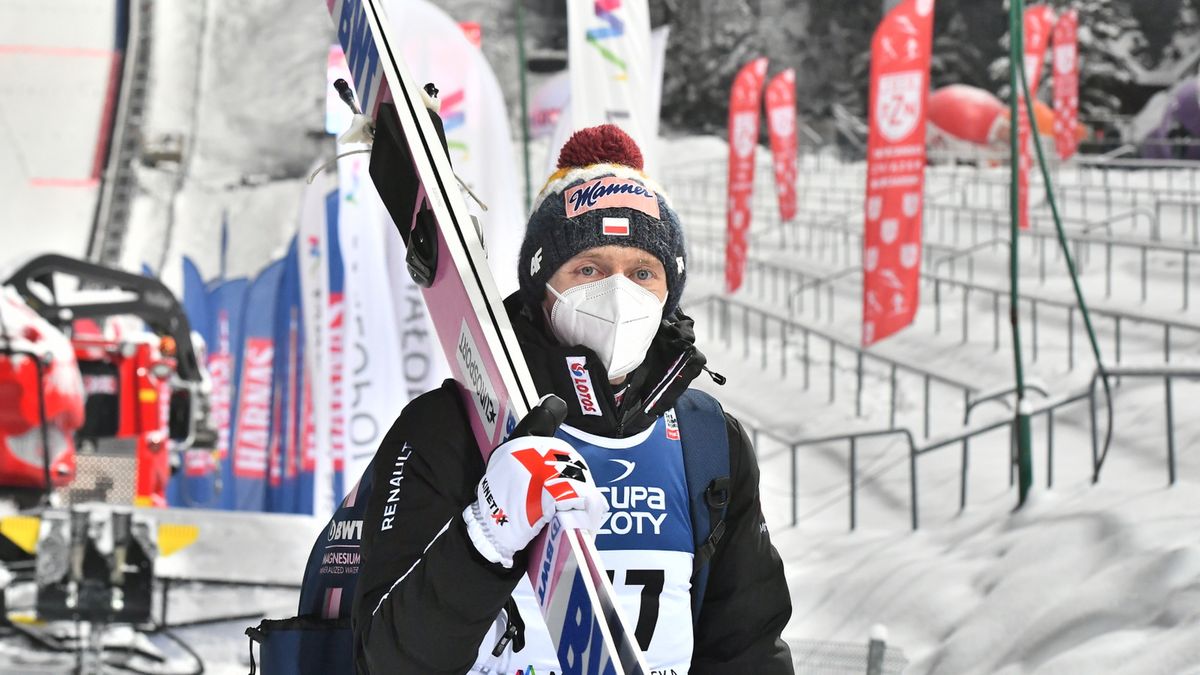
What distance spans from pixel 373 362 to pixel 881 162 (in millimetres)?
5968

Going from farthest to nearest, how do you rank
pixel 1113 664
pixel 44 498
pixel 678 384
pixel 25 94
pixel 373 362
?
pixel 25 94
pixel 44 498
pixel 373 362
pixel 1113 664
pixel 678 384

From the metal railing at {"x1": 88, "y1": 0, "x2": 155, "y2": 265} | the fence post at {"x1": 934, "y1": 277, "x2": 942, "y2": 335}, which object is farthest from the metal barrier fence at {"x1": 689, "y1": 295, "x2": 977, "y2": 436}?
the metal railing at {"x1": 88, "y1": 0, "x2": 155, "y2": 265}

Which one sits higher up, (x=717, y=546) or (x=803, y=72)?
(x=803, y=72)

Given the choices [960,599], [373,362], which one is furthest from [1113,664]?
[373,362]

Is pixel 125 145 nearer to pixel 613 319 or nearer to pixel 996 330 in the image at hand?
pixel 996 330

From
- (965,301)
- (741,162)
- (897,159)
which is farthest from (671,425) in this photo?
(741,162)

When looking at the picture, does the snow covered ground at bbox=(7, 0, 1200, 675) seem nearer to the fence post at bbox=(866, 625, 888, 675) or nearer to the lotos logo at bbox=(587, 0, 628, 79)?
the fence post at bbox=(866, 625, 888, 675)

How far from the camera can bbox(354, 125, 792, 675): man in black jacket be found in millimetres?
1912

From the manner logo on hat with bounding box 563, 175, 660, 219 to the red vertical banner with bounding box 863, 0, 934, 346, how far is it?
10.7m

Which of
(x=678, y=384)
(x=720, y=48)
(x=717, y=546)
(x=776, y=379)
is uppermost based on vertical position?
(x=720, y=48)

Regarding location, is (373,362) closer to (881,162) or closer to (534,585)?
(881,162)

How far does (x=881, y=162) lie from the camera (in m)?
13.1

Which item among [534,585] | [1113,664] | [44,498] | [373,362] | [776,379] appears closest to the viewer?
[534,585]

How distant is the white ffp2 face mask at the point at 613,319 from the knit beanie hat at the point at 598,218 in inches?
3.4
